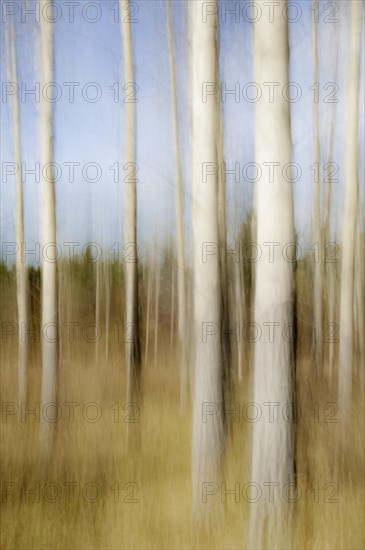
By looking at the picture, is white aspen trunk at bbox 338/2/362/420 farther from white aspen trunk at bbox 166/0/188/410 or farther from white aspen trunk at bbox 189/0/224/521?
white aspen trunk at bbox 166/0/188/410

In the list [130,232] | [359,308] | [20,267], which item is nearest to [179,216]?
[130,232]

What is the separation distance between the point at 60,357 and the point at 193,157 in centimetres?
97

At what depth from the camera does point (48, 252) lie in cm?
254

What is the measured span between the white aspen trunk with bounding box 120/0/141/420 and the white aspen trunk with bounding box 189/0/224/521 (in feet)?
0.82

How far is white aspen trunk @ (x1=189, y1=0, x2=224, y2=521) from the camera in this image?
2562 millimetres

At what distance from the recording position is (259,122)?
2.33 m

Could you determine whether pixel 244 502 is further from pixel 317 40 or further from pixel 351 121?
pixel 317 40

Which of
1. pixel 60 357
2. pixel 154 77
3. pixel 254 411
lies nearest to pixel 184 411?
pixel 254 411

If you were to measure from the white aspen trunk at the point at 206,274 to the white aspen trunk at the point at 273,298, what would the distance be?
27cm

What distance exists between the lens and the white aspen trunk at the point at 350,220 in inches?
103

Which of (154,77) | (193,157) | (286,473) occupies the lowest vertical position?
(286,473)

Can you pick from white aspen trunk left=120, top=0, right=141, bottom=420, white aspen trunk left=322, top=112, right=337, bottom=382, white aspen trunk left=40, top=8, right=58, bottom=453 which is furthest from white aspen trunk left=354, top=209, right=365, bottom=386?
white aspen trunk left=40, top=8, right=58, bottom=453

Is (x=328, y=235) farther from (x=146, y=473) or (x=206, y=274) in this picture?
(x=146, y=473)

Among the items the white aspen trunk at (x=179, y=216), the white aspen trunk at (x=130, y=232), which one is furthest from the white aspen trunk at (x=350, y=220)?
the white aspen trunk at (x=130, y=232)
